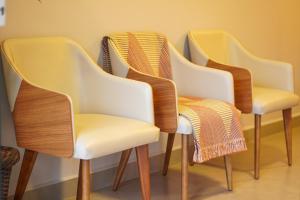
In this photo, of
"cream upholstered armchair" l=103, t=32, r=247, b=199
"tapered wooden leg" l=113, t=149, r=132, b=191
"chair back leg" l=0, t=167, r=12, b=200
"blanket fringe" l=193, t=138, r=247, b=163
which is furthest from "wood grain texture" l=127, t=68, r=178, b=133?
"chair back leg" l=0, t=167, r=12, b=200

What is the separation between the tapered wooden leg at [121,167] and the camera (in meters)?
2.56

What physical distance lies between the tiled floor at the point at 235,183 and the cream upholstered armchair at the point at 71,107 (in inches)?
20.1

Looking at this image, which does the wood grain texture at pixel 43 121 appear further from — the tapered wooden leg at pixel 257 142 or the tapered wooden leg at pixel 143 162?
the tapered wooden leg at pixel 257 142

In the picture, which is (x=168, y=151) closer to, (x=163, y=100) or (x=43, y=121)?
(x=163, y=100)

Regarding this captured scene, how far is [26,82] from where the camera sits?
1.91m

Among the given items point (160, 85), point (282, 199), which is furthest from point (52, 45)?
point (282, 199)

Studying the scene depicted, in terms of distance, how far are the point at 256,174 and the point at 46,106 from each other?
144cm

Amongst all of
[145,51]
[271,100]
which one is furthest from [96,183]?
[271,100]

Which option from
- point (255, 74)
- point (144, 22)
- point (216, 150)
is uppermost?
point (144, 22)

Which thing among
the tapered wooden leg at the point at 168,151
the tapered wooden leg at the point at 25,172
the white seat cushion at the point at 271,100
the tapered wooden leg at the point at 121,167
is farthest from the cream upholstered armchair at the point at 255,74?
the tapered wooden leg at the point at 25,172

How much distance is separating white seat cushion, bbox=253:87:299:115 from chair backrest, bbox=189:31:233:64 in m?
0.34

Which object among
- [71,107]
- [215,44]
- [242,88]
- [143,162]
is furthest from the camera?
[215,44]

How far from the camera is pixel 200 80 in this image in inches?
104

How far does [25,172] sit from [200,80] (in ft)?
3.51
